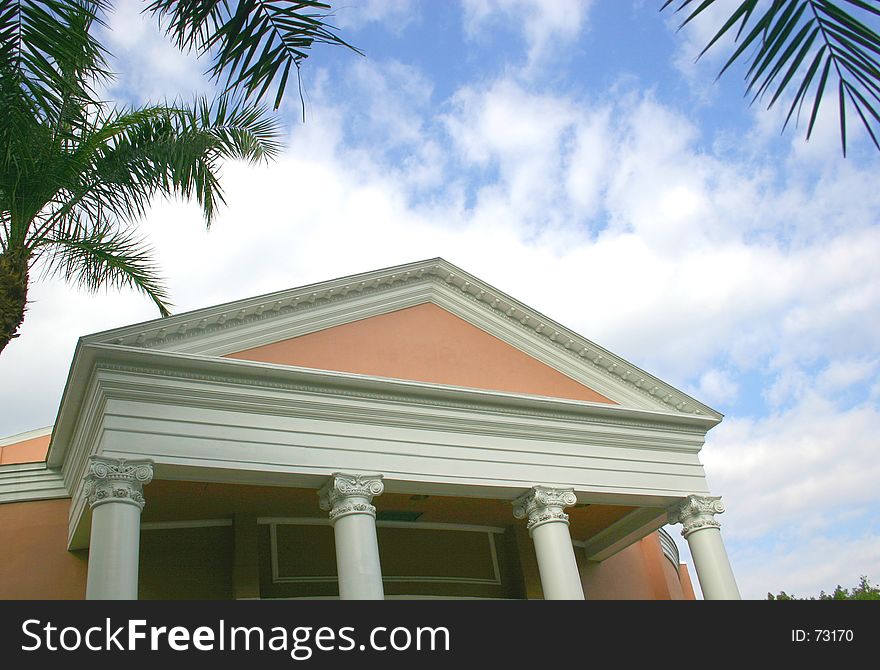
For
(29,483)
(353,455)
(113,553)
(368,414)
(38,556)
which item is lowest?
(113,553)

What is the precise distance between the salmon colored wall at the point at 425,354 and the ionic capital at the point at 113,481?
2.50 metres

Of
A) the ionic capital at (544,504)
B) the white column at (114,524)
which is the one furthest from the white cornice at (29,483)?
the ionic capital at (544,504)

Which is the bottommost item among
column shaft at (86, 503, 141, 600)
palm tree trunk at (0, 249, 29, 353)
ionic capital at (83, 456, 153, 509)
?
column shaft at (86, 503, 141, 600)

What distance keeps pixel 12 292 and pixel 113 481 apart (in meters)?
3.28

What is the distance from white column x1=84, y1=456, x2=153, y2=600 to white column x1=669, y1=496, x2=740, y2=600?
374 inches

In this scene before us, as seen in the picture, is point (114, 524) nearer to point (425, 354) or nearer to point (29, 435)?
point (425, 354)

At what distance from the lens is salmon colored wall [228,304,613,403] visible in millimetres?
13664

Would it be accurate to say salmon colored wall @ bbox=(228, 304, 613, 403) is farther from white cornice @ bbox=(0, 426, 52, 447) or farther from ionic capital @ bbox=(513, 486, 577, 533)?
white cornice @ bbox=(0, 426, 52, 447)

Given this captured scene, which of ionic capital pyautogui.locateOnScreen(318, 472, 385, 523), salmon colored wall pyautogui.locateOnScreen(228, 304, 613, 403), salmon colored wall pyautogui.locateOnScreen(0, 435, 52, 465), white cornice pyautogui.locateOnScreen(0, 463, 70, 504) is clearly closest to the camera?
ionic capital pyautogui.locateOnScreen(318, 472, 385, 523)

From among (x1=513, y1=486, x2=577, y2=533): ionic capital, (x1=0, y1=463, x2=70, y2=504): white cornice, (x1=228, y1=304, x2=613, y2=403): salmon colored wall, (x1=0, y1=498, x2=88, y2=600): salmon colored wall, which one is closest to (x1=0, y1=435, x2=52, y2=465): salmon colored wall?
(x1=0, y1=463, x2=70, y2=504): white cornice

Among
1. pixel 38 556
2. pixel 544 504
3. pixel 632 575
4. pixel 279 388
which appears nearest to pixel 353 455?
pixel 279 388

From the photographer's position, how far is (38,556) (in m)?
13.4
